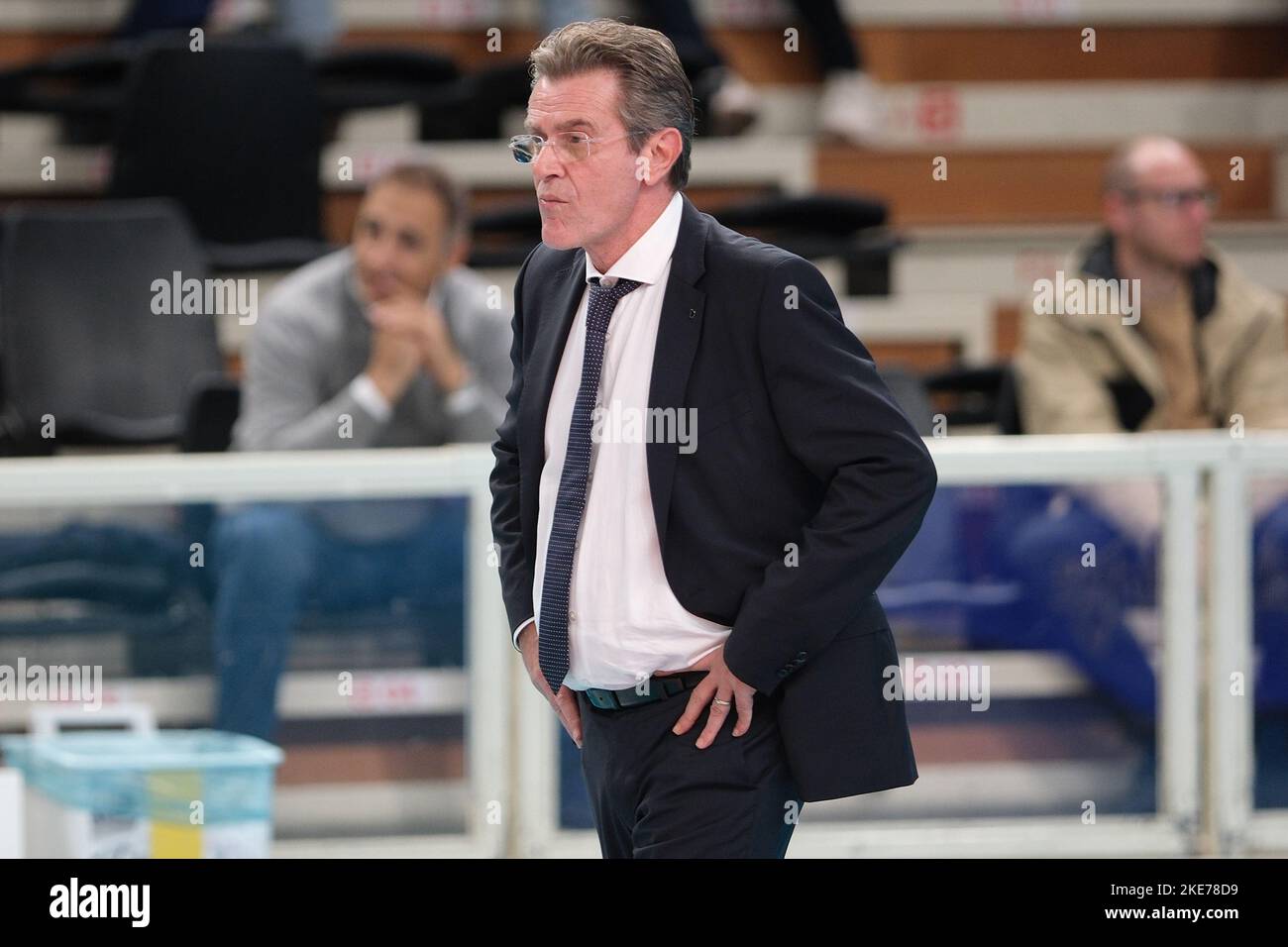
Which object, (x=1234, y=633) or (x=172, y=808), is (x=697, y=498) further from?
(x=1234, y=633)

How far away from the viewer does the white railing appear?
309 centimetres

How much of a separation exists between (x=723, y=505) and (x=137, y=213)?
278 cm

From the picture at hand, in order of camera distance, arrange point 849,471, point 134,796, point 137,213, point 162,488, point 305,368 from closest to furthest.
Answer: point 849,471 < point 134,796 < point 162,488 < point 305,368 < point 137,213

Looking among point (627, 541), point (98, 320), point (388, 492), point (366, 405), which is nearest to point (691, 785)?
point (627, 541)

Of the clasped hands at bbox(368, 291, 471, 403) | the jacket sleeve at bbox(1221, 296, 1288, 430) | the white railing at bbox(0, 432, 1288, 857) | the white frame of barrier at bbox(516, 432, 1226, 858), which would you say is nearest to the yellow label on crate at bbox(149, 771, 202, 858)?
the white railing at bbox(0, 432, 1288, 857)

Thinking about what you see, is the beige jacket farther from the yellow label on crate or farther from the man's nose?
the man's nose

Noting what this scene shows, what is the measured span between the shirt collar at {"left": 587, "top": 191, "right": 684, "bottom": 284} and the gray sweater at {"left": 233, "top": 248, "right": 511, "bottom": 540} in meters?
1.66

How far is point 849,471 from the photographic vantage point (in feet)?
5.67

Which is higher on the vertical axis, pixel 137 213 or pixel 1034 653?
pixel 137 213

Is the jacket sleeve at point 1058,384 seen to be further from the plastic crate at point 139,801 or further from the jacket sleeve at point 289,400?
the plastic crate at point 139,801

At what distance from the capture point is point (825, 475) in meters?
1.76

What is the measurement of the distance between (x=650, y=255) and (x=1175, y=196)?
2218 millimetres
